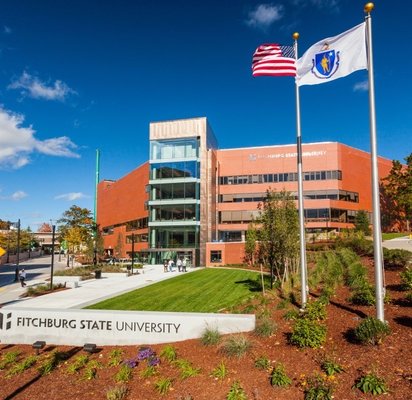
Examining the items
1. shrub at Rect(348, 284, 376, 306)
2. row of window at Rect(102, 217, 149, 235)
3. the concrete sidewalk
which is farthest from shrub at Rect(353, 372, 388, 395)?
row of window at Rect(102, 217, 149, 235)

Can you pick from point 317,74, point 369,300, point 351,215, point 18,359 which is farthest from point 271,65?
point 351,215

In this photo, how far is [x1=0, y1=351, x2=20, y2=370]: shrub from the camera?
11328 millimetres

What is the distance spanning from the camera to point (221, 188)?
6012 cm

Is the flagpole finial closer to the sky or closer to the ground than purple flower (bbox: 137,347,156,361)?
closer to the sky

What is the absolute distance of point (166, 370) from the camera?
9.99 meters

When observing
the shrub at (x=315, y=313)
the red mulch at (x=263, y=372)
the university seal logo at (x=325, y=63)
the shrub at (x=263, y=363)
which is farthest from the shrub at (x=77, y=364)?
the university seal logo at (x=325, y=63)

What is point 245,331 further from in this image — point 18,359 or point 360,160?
point 360,160

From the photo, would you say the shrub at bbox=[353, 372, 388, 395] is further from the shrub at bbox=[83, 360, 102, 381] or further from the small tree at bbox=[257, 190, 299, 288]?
the small tree at bbox=[257, 190, 299, 288]

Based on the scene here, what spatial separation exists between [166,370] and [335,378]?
177 inches

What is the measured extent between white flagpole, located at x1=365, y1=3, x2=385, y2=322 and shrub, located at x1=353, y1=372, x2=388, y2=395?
268cm

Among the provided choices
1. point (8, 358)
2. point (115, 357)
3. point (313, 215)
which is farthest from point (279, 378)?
point (313, 215)

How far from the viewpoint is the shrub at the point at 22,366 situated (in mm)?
10724

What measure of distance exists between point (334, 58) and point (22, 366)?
13581 millimetres

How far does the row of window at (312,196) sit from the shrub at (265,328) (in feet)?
152
